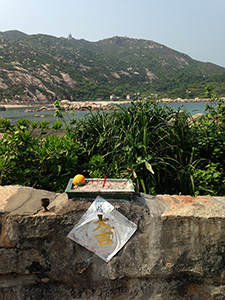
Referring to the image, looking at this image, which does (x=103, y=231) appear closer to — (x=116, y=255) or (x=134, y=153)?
(x=116, y=255)

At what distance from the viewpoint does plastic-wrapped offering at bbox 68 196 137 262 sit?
1.73 meters

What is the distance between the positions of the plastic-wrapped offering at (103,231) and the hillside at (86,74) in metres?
15.1

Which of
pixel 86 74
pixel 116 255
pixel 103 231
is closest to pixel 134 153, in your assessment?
pixel 103 231

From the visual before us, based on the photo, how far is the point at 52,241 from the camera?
1.75m

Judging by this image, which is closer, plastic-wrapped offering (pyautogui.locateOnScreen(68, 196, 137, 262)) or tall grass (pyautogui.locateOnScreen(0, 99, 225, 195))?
plastic-wrapped offering (pyautogui.locateOnScreen(68, 196, 137, 262))

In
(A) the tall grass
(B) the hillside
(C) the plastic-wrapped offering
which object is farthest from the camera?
(B) the hillside

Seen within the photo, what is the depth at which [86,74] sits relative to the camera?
89.2m

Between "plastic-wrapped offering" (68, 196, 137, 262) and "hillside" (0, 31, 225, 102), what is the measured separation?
49.6ft

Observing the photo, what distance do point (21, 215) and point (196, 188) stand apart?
186 centimetres

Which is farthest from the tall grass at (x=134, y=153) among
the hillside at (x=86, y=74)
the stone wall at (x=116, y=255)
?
the hillside at (x=86, y=74)

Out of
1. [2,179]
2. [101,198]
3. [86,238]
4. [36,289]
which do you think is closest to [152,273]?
[86,238]

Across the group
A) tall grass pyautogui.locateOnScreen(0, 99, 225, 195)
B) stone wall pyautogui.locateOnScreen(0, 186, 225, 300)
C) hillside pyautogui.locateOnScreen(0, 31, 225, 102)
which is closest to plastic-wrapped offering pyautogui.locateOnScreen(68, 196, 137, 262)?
stone wall pyautogui.locateOnScreen(0, 186, 225, 300)

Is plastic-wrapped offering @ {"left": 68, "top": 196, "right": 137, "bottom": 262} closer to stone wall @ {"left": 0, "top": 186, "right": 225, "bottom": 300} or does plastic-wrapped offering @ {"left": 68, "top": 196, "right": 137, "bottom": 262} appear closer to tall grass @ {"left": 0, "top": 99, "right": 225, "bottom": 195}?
stone wall @ {"left": 0, "top": 186, "right": 225, "bottom": 300}

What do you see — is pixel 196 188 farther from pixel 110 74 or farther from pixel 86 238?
pixel 110 74
